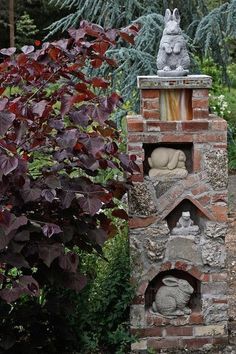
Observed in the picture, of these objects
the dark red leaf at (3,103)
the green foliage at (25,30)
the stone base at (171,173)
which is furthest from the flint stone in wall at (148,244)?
the green foliage at (25,30)

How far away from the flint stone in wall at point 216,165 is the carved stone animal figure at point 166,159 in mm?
149

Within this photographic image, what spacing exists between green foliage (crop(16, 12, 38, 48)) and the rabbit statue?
18.6 metres

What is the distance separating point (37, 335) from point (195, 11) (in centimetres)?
638

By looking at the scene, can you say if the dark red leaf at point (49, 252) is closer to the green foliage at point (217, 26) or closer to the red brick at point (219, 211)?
the red brick at point (219, 211)

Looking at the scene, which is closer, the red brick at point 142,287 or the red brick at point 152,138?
the red brick at point 152,138

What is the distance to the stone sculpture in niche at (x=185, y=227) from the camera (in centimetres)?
413

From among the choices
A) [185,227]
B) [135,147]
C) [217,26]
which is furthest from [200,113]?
[217,26]

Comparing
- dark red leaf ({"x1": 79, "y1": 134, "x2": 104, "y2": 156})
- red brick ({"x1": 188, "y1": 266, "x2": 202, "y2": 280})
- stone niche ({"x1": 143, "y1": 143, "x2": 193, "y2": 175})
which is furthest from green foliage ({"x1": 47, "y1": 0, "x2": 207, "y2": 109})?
dark red leaf ({"x1": 79, "y1": 134, "x2": 104, "y2": 156})

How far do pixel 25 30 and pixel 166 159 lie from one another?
1975 centimetres

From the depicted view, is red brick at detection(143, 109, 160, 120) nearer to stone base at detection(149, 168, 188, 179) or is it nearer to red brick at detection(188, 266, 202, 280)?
stone base at detection(149, 168, 188, 179)

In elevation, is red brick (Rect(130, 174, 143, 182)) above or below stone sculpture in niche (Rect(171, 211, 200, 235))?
above

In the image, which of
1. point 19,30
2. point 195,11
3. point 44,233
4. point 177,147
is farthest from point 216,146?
point 19,30

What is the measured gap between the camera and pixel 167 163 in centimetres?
408

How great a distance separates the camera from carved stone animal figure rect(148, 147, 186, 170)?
4062 mm
